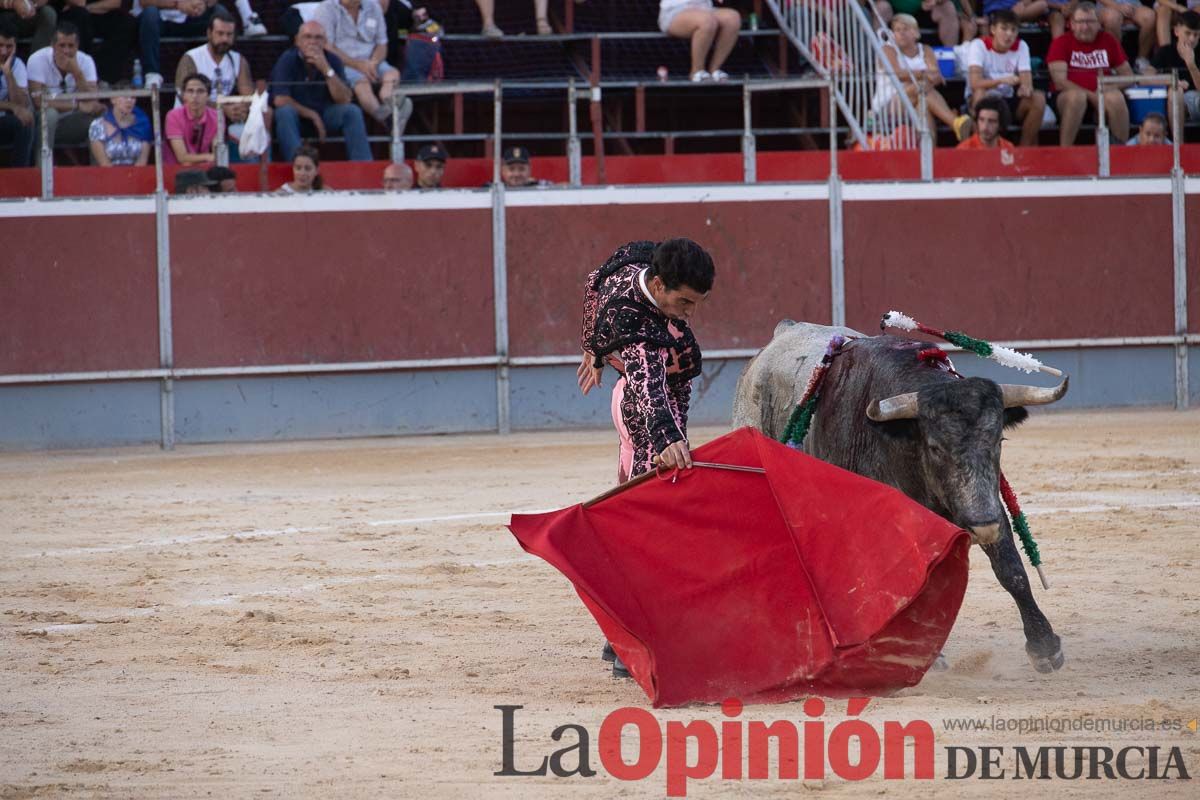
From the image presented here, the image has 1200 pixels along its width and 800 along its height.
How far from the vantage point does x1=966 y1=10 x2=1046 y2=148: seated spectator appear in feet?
34.1

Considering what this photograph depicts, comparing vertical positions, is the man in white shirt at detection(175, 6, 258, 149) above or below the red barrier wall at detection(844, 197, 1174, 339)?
above

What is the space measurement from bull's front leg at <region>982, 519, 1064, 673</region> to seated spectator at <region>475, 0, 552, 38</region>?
7994 millimetres

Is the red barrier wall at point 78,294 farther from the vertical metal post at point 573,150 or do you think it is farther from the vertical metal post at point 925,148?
the vertical metal post at point 925,148

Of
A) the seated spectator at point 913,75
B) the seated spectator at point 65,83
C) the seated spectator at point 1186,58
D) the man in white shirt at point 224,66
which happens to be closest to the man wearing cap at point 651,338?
the man in white shirt at point 224,66

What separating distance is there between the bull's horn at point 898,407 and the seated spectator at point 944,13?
754 centimetres

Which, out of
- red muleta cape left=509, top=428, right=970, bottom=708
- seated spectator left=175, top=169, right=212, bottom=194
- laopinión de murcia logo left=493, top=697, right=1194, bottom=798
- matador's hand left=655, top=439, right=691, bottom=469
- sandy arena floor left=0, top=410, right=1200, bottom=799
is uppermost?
seated spectator left=175, top=169, right=212, bottom=194

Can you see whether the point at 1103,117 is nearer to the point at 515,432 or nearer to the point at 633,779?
the point at 515,432

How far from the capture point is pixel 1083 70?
35.0 ft

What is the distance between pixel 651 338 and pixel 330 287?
5853mm

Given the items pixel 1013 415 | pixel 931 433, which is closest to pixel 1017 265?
pixel 1013 415

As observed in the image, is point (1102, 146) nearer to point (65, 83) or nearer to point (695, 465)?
point (65, 83)

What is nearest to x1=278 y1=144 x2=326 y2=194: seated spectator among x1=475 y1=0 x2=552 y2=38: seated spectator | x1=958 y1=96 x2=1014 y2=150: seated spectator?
x1=475 y1=0 x2=552 y2=38: seated spectator

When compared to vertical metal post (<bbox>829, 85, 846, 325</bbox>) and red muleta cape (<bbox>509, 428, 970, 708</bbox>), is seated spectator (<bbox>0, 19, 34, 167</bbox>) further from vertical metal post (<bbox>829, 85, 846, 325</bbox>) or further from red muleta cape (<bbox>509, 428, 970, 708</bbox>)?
red muleta cape (<bbox>509, 428, 970, 708</bbox>)

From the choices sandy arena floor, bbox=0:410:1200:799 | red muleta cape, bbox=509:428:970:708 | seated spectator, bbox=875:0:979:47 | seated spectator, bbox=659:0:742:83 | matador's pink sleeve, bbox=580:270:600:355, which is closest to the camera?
sandy arena floor, bbox=0:410:1200:799
